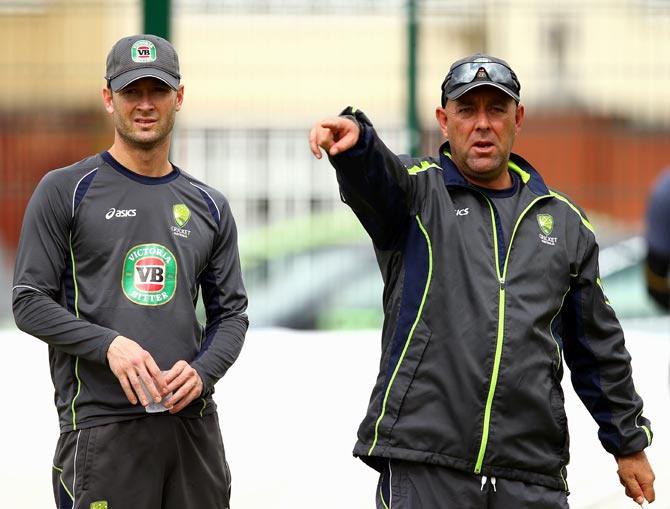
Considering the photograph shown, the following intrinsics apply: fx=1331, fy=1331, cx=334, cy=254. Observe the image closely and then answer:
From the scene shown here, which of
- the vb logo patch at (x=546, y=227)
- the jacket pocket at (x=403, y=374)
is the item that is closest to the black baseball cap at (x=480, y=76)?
the vb logo patch at (x=546, y=227)

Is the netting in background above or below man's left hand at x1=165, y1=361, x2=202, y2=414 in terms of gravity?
above

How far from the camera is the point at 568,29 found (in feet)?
31.6

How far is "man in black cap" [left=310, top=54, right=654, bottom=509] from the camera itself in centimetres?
328

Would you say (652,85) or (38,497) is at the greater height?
(652,85)

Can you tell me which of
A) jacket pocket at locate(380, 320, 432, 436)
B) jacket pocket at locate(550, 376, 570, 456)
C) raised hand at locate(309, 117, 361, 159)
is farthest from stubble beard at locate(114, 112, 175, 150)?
jacket pocket at locate(550, 376, 570, 456)

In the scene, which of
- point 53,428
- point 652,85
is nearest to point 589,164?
point 652,85

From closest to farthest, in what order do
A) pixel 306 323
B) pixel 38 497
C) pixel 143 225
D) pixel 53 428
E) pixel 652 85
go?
pixel 143 225, pixel 38 497, pixel 53 428, pixel 306 323, pixel 652 85

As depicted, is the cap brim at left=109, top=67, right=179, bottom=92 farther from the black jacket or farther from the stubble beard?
the black jacket

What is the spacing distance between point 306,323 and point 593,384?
526cm

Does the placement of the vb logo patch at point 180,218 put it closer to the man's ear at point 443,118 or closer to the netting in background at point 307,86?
the man's ear at point 443,118

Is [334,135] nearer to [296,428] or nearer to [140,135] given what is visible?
[140,135]

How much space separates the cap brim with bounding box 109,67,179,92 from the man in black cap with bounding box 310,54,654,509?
1.91 ft

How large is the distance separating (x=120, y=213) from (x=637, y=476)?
155cm

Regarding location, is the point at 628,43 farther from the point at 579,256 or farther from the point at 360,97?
the point at 579,256
